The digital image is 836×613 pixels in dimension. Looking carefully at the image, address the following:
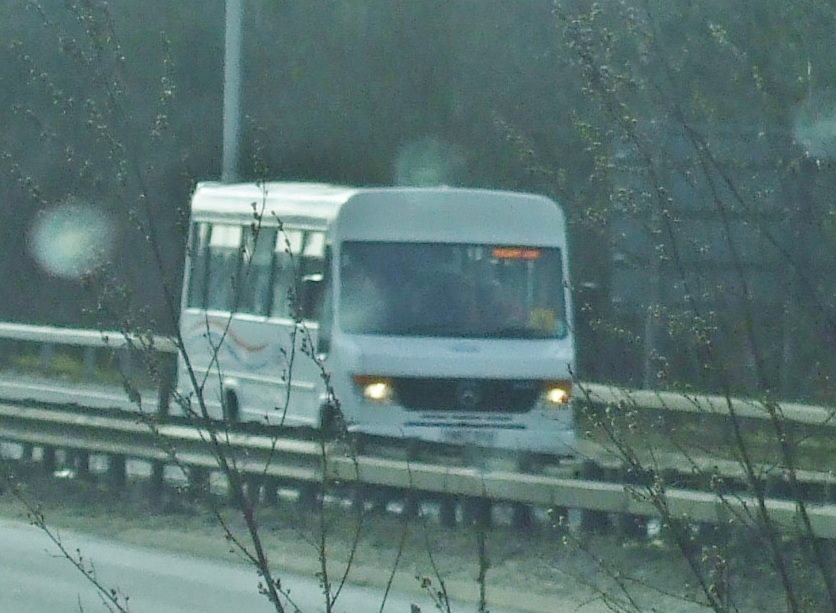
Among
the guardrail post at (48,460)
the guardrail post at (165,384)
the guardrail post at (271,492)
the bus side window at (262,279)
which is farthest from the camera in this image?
the bus side window at (262,279)

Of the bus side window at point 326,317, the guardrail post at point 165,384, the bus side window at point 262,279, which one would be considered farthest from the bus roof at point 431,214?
the guardrail post at point 165,384

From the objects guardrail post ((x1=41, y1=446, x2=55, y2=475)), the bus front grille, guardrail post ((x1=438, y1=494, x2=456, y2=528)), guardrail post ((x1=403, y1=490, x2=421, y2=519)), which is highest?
guardrail post ((x1=403, y1=490, x2=421, y2=519))

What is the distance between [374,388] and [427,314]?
95 cm

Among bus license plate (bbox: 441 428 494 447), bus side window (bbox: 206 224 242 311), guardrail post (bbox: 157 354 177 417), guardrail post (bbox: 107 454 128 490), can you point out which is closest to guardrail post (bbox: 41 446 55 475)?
guardrail post (bbox: 157 354 177 417)

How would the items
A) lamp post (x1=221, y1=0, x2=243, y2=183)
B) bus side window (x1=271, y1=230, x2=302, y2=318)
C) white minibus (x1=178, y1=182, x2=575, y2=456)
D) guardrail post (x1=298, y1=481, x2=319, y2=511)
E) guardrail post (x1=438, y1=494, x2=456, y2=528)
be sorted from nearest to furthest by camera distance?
guardrail post (x1=438, y1=494, x2=456, y2=528)
guardrail post (x1=298, y1=481, x2=319, y2=511)
white minibus (x1=178, y1=182, x2=575, y2=456)
bus side window (x1=271, y1=230, x2=302, y2=318)
lamp post (x1=221, y1=0, x2=243, y2=183)

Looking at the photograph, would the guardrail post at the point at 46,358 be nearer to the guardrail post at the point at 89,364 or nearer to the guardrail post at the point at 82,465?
the guardrail post at the point at 89,364

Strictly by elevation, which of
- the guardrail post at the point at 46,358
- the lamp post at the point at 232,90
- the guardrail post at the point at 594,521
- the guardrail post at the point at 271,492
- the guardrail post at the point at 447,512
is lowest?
the guardrail post at the point at 46,358

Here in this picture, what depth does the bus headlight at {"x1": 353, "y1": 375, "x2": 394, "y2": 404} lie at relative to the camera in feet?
55.0

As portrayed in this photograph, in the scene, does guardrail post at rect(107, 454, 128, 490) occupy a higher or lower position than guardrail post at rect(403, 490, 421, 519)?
lower

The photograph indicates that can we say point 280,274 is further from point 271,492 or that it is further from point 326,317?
point 271,492

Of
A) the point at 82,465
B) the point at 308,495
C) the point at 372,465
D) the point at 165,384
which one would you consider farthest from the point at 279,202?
the point at 165,384

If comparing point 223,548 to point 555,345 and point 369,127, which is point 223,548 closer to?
point 555,345

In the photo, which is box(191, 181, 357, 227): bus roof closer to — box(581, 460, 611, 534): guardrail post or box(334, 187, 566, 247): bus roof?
box(334, 187, 566, 247): bus roof

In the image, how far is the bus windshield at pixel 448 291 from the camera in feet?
56.9
